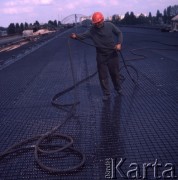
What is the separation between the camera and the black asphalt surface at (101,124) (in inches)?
113

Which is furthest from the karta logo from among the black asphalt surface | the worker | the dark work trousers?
the dark work trousers

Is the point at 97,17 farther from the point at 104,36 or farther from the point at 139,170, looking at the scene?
the point at 139,170

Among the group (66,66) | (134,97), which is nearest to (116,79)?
(134,97)

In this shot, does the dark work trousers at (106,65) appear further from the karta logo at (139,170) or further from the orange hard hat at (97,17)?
the karta logo at (139,170)

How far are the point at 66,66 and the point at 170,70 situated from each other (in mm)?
3249

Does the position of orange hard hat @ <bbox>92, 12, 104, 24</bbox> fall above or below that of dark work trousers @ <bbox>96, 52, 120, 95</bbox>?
above

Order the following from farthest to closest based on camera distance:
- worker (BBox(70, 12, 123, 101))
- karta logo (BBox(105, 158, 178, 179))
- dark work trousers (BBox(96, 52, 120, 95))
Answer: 1. dark work trousers (BBox(96, 52, 120, 95))
2. worker (BBox(70, 12, 123, 101))
3. karta logo (BBox(105, 158, 178, 179))

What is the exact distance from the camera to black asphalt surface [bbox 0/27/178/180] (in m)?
2.88

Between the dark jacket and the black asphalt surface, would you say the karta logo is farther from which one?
the dark jacket

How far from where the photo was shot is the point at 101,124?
3.99 metres

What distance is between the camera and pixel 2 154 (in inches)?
127

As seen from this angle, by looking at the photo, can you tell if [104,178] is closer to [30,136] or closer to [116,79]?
[30,136]

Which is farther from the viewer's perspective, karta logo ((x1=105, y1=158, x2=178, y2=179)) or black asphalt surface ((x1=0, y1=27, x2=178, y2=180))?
black asphalt surface ((x1=0, y1=27, x2=178, y2=180))

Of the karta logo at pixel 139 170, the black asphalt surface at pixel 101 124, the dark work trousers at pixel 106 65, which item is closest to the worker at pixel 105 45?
the dark work trousers at pixel 106 65
